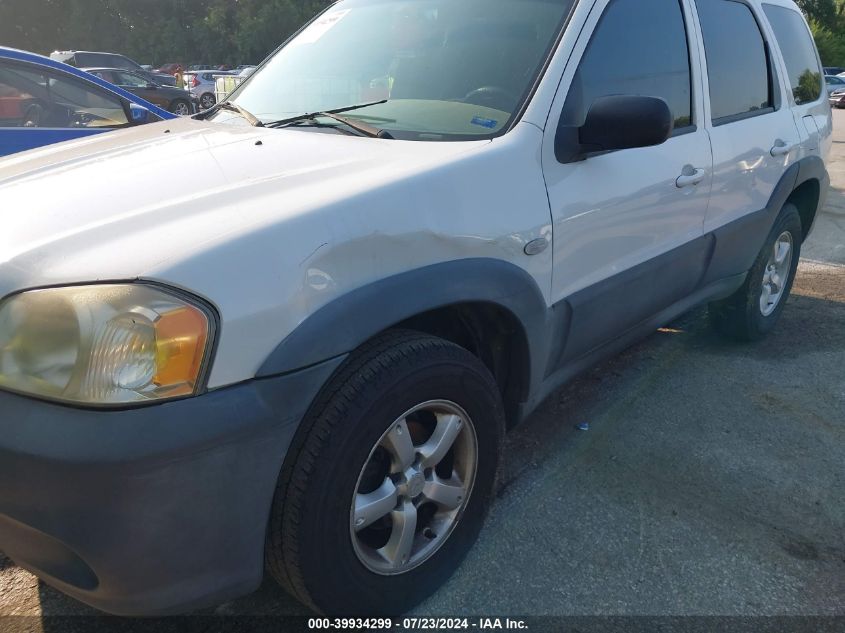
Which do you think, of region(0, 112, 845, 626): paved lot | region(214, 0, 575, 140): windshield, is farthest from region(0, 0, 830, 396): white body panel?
region(0, 112, 845, 626): paved lot

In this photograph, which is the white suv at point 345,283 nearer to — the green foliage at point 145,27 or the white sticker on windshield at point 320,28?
the white sticker on windshield at point 320,28

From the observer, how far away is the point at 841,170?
1105cm

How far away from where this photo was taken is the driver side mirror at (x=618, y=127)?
2.14 m

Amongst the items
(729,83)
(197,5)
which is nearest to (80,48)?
(197,5)

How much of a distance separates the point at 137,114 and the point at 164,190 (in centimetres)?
349

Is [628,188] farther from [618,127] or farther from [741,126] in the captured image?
[741,126]

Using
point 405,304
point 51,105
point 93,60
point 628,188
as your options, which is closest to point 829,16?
point 93,60

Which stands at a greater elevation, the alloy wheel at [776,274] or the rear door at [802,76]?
the rear door at [802,76]

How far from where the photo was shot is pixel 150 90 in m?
19.8

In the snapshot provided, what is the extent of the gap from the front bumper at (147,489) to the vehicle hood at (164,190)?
305 millimetres

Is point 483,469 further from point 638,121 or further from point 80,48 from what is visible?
point 80,48

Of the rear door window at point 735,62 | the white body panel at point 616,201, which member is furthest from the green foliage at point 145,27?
the white body panel at point 616,201

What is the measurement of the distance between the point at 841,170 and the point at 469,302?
11244 mm

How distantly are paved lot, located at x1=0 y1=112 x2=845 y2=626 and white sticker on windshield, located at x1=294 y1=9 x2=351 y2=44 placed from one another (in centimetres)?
191
